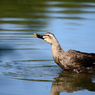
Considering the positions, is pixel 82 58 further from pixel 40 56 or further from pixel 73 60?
pixel 40 56

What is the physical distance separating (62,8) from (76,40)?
10885mm

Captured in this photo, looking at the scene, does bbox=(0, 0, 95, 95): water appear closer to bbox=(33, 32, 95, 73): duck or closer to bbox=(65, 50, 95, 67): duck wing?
bbox=(33, 32, 95, 73): duck

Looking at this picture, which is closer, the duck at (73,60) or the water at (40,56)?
the water at (40,56)

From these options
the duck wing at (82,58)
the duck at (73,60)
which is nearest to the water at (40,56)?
the duck at (73,60)

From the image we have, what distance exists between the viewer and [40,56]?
37.9 ft

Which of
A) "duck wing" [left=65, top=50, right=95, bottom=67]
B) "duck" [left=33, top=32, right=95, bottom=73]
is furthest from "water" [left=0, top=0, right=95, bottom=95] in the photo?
"duck wing" [left=65, top=50, right=95, bottom=67]

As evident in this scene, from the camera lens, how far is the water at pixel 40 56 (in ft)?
26.5

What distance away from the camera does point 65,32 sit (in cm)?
1523

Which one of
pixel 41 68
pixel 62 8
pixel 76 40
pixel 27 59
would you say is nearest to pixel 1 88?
pixel 41 68

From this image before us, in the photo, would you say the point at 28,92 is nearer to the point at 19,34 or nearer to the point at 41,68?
the point at 41,68

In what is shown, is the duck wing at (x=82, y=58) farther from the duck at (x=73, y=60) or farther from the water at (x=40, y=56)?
the water at (x=40, y=56)

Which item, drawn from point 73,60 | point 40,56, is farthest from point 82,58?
point 40,56

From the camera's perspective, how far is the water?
806 centimetres

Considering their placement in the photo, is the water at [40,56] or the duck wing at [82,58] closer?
the water at [40,56]
